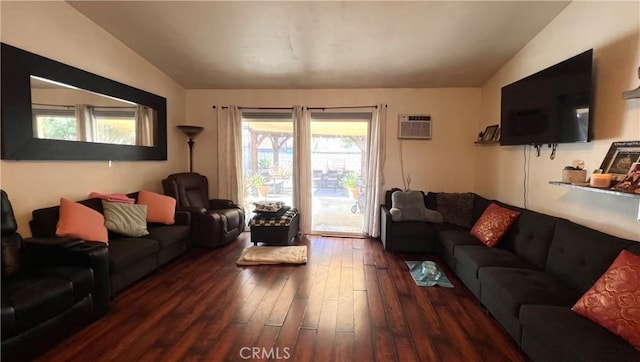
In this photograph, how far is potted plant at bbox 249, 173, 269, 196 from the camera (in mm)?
4809

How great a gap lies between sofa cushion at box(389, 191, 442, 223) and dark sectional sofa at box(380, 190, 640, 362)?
0.52m

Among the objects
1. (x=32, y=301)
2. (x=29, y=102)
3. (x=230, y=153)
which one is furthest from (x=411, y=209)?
(x=29, y=102)

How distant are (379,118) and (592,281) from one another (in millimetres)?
3183

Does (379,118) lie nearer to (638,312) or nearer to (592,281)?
(592,281)

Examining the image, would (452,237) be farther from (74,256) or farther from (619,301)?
(74,256)

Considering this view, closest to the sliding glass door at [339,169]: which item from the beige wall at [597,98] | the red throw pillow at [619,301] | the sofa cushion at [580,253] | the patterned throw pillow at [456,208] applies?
the patterned throw pillow at [456,208]

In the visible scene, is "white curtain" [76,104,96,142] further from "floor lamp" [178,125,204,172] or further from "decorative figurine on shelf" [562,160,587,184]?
"decorative figurine on shelf" [562,160,587,184]

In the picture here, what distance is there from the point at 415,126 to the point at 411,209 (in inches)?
55.2

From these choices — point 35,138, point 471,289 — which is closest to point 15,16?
point 35,138

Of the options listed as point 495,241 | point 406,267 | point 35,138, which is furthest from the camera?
point 406,267

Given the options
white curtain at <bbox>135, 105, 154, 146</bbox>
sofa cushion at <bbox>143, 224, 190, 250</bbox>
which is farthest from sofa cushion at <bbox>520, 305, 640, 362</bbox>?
white curtain at <bbox>135, 105, 154, 146</bbox>

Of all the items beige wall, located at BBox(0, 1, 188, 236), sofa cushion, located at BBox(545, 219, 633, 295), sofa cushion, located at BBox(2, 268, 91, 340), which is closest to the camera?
sofa cushion, located at BBox(2, 268, 91, 340)

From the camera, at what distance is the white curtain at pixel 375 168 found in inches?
173

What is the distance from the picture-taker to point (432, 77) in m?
4.00
